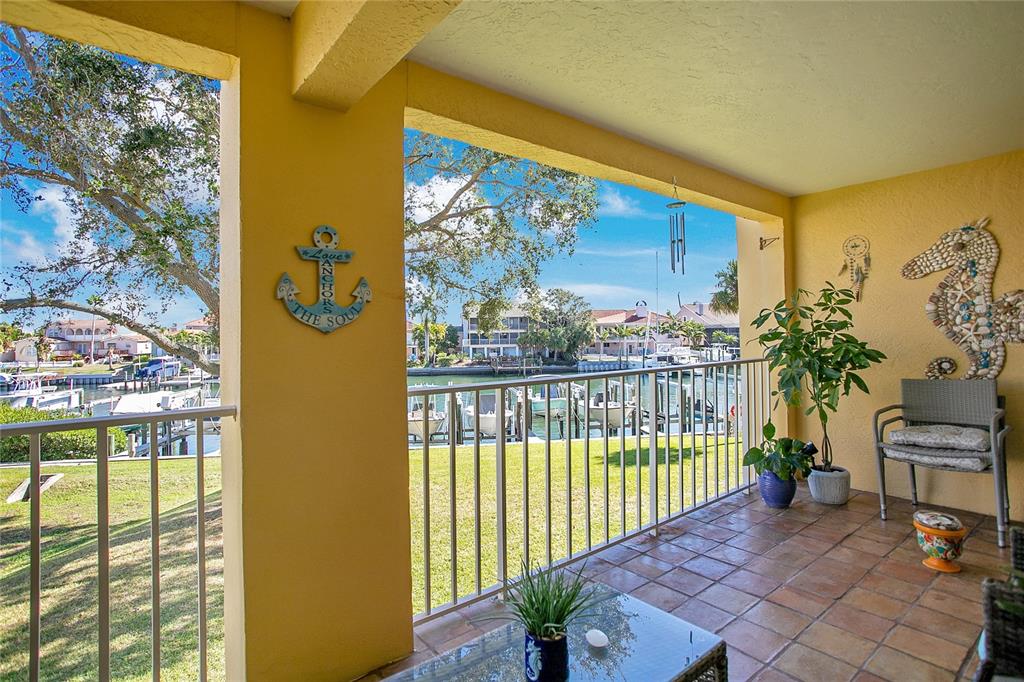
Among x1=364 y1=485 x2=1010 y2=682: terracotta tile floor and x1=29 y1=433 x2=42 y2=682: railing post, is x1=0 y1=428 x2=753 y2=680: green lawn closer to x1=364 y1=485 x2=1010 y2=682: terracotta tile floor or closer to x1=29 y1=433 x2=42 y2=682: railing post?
x1=364 y1=485 x2=1010 y2=682: terracotta tile floor

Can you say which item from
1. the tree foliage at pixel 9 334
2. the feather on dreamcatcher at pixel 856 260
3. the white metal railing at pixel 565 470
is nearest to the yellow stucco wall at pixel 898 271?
the feather on dreamcatcher at pixel 856 260

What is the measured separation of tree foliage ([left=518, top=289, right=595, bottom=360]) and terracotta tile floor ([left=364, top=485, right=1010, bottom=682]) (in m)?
1.89

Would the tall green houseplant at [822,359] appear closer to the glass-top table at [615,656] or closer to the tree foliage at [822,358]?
the tree foliage at [822,358]

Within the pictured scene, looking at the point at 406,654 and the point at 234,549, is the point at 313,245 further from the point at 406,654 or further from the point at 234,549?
the point at 406,654

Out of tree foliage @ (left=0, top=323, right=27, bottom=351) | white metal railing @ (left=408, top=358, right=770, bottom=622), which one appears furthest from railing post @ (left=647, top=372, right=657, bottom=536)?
tree foliage @ (left=0, top=323, right=27, bottom=351)

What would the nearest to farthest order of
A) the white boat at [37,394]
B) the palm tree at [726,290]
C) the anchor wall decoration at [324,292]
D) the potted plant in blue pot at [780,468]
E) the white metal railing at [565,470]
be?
the anchor wall decoration at [324,292]
the white metal railing at [565,470]
the white boat at [37,394]
the potted plant in blue pot at [780,468]
the palm tree at [726,290]

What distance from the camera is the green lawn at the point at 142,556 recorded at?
2.35 metres

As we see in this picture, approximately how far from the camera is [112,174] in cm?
338

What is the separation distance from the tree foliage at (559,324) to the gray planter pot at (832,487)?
205 centimetres

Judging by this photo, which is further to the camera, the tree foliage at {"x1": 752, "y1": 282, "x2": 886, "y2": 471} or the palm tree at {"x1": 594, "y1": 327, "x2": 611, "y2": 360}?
the palm tree at {"x1": 594, "y1": 327, "x2": 611, "y2": 360}

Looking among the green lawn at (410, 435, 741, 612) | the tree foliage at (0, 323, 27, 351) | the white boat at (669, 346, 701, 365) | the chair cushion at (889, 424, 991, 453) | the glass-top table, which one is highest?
the tree foliage at (0, 323, 27, 351)

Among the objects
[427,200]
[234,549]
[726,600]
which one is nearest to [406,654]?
[234,549]

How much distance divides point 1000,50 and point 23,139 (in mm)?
5259

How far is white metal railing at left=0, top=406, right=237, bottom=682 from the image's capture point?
1.31 metres
